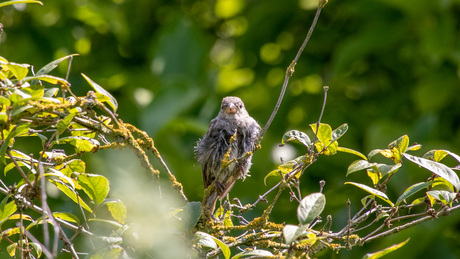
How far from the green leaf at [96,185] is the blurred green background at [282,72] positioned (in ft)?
10.0

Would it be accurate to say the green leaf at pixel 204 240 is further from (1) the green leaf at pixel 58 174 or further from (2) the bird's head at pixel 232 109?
(2) the bird's head at pixel 232 109

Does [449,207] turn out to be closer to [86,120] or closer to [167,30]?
[86,120]

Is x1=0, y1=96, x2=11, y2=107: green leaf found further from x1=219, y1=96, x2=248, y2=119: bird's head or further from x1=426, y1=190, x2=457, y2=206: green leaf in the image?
x1=219, y1=96, x2=248, y2=119: bird's head

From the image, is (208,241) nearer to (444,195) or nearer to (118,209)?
(118,209)

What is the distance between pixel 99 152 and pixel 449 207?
1.27 meters

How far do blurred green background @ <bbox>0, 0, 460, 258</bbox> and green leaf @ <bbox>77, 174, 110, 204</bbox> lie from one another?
3.06 metres

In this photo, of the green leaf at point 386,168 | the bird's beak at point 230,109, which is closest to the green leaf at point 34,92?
A: the green leaf at point 386,168

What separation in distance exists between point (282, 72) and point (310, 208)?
5.01 meters

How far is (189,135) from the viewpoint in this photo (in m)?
6.00

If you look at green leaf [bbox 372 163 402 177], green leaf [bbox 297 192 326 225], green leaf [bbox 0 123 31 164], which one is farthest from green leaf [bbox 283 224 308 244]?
green leaf [bbox 0 123 31 164]

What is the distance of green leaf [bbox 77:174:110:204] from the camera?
194 cm

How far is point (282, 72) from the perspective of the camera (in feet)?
21.7

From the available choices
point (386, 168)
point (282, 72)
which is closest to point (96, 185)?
point (386, 168)

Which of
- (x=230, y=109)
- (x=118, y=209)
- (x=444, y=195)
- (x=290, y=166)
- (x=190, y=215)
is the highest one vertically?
(x=230, y=109)
